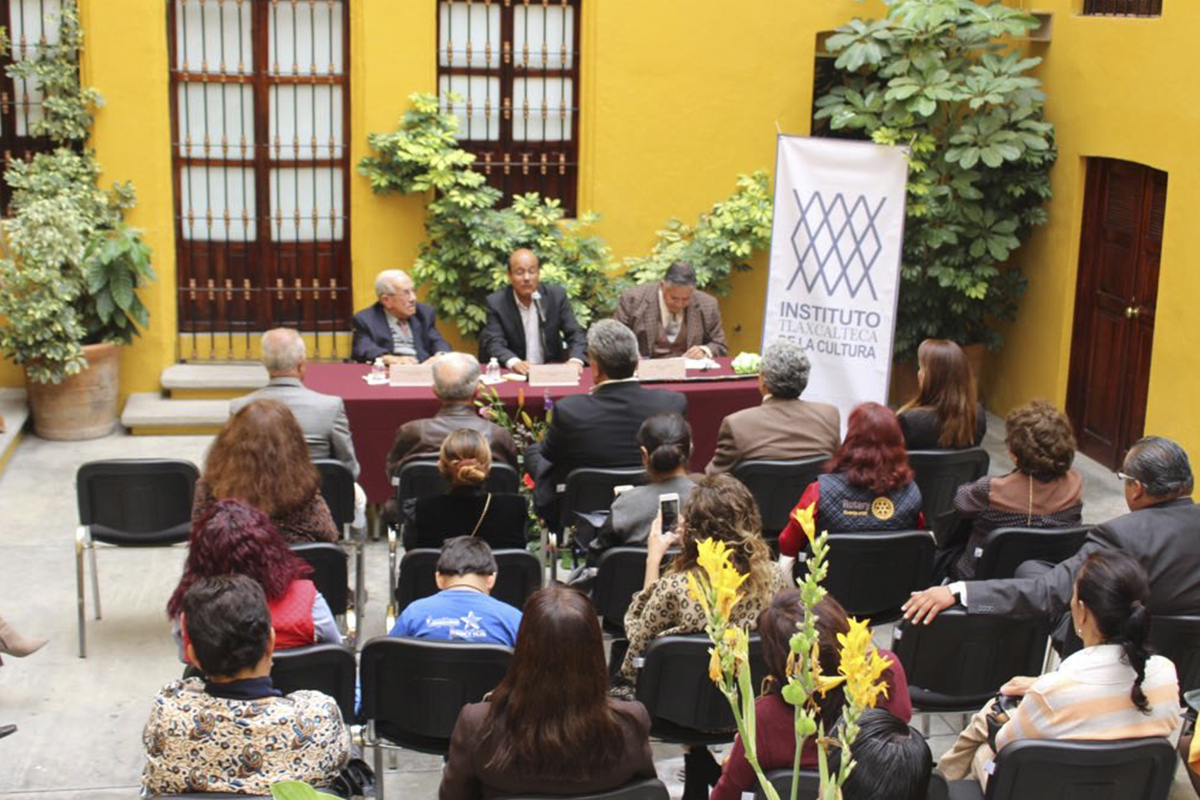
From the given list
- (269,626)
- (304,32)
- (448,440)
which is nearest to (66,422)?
(304,32)

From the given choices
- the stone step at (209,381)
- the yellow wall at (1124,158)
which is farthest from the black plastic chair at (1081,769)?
the stone step at (209,381)

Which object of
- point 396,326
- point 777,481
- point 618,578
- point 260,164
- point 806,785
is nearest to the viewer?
point 806,785

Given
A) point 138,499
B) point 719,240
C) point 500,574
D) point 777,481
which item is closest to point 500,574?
point 500,574

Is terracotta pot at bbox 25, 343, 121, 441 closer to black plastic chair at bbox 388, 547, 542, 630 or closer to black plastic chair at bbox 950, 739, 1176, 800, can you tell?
black plastic chair at bbox 388, 547, 542, 630

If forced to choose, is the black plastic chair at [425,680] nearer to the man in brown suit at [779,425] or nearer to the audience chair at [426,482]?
the audience chair at [426,482]

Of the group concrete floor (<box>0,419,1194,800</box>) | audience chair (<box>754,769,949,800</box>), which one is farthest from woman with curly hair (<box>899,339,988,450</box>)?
audience chair (<box>754,769,949,800</box>)

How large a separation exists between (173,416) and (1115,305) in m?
5.51

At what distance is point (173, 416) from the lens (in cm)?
946

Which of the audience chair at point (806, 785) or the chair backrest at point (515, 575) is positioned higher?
the audience chair at point (806, 785)

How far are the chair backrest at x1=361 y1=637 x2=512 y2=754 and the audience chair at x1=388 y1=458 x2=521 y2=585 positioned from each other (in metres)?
1.73

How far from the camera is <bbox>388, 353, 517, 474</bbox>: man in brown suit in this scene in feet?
21.1

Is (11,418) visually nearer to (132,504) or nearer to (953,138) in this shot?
(132,504)

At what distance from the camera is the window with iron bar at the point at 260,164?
970 cm

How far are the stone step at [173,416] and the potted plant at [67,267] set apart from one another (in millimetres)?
155
